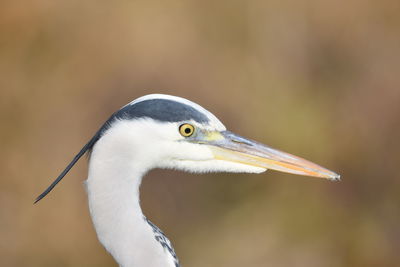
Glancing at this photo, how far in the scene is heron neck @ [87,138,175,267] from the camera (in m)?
2.12

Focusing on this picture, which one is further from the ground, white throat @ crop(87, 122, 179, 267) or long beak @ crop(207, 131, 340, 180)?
long beak @ crop(207, 131, 340, 180)

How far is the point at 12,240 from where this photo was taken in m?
4.57

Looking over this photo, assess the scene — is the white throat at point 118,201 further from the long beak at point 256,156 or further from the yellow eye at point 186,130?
the long beak at point 256,156

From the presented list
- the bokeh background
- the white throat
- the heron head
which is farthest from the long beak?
the bokeh background

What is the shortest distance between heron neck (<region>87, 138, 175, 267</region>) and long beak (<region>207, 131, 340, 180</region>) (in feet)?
0.95

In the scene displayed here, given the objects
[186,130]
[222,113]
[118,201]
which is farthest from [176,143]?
[222,113]

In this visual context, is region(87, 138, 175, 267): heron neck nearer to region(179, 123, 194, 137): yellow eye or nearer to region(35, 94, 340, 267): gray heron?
region(35, 94, 340, 267): gray heron

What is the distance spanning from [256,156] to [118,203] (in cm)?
46

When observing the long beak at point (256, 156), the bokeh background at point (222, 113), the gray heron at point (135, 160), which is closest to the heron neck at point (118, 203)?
the gray heron at point (135, 160)

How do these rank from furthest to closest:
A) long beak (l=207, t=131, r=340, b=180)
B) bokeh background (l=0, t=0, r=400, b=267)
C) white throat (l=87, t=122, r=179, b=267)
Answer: bokeh background (l=0, t=0, r=400, b=267)
long beak (l=207, t=131, r=340, b=180)
white throat (l=87, t=122, r=179, b=267)

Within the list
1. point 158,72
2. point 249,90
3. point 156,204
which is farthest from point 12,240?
point 249,90

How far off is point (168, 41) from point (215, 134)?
257cm

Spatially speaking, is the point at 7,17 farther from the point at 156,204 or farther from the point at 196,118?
the point at 196,118

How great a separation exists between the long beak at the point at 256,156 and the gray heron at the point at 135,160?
0.17 feet
